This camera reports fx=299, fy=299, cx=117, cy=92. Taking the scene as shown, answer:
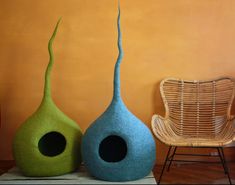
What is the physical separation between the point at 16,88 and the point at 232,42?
6.48 ft

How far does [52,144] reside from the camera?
2.44 meters

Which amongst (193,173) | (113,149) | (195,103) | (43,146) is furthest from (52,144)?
(195,103)

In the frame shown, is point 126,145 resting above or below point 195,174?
above

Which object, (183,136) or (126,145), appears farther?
(183,136)

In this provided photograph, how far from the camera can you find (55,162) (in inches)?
84.0

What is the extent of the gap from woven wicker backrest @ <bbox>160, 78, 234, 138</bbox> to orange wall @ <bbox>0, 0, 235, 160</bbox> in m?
0.11

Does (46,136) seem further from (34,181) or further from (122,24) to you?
(122,24)

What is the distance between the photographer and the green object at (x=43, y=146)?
2.13 meters

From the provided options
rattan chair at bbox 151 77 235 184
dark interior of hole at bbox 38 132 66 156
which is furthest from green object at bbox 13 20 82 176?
rattan chair at bbox 151 77 235 184

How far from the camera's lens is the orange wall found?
267 cm

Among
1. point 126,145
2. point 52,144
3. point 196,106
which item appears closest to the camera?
point 126,145

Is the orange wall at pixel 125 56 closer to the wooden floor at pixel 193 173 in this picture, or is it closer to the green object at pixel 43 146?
the wooden floor at pixel 193 173

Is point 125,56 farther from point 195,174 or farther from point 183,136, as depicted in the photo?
point 195,174

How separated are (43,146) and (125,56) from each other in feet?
3.42
